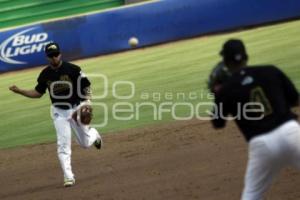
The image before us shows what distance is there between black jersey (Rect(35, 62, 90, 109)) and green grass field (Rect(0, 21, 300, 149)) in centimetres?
346

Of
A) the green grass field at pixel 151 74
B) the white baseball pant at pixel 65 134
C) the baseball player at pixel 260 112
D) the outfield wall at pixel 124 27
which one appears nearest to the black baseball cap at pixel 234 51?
the baseball player at pixel 260 112

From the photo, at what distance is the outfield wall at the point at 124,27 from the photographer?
974 inches

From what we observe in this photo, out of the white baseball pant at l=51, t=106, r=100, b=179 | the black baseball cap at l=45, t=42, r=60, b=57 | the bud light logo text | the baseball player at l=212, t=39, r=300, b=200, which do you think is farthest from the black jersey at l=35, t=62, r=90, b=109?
the bud light logo text

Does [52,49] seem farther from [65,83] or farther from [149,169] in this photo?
[149,169]

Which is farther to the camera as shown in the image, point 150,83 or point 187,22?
point 187,22

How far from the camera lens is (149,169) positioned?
1027 centimetres

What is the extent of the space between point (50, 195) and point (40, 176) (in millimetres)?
1358

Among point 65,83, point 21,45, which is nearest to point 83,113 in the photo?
point 65,83

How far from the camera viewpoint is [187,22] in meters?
25.1

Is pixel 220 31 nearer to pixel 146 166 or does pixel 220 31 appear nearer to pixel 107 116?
pixel 107 116

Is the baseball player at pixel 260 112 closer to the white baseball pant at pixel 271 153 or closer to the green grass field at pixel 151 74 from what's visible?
the white baseball pant at pixel 271 153

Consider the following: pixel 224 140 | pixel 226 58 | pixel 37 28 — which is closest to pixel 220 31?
pixel 37 28

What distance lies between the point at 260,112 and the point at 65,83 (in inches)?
183

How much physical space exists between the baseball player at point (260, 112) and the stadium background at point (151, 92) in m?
2.20
